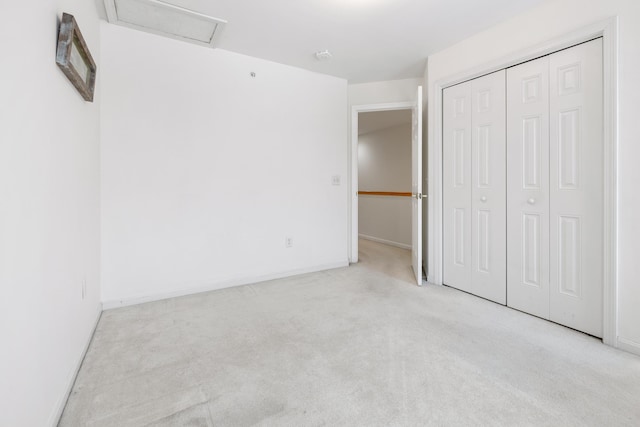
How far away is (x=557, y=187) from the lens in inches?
83.7

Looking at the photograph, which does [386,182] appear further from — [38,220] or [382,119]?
[38,220]

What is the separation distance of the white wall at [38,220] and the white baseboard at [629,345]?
9.21 feet

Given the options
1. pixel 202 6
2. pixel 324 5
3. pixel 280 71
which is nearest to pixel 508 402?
pixel 324 5

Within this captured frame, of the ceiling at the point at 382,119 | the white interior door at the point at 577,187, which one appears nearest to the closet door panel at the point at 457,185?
the white interior door at the point at 577,187

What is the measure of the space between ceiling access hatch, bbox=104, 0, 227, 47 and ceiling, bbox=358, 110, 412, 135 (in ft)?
8.01

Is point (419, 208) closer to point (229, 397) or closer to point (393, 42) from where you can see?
point (393, 42)

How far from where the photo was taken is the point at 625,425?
1.21 m

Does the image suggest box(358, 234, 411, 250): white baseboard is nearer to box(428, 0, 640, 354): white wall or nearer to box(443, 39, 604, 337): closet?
box(443, 39, 604, 337): closet

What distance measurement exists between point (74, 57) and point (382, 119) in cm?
417

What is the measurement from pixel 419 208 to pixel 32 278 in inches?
106

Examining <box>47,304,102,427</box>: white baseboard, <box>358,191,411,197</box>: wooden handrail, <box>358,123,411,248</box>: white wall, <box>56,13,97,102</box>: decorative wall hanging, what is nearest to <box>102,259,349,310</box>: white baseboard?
<box>47,304,102,427</box>: white baseboard

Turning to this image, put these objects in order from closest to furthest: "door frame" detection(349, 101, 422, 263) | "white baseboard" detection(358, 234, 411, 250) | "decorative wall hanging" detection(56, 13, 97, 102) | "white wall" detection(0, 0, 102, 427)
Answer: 1. "white wall" detection(0, 0, 102, 427)
2. "decorative wall hanging" detection(56, 13, 97, 102)
3. "door frame" detection(349, 101, 422, 263)
4. "white baseboard" detection(358, 234, 411, 250)

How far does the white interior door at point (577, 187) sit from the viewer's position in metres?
1.93

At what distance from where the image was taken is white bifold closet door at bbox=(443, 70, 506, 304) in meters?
2.50
